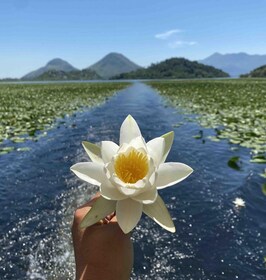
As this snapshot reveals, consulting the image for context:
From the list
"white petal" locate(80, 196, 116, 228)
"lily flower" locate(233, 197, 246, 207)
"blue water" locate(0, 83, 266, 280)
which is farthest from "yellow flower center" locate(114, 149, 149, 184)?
"lily flower" locate(233, 197, 246, 207)

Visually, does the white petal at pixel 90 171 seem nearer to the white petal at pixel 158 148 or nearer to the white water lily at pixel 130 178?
the white water lily at pixel 130 178

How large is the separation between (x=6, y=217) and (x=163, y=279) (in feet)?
10.4

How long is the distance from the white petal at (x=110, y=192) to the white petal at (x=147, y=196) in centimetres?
5

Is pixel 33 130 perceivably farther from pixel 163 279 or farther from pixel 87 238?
pixel 87 238

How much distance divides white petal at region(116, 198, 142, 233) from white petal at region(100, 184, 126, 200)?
25mm

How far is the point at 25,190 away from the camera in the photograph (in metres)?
7.21

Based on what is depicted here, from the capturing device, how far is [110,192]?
125 cm

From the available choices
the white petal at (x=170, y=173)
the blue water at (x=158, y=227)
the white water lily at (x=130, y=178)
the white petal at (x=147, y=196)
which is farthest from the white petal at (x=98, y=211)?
the blue water at (x=158, y=227)

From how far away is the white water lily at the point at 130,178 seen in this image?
1.24m

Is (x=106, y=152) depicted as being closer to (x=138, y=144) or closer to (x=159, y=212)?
(x=138, y=144)

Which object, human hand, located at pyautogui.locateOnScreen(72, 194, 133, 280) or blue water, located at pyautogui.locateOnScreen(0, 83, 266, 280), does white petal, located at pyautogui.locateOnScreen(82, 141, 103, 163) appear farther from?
blue water, located at pyautogui.locateOnScreen(0, 83, 266, 280)

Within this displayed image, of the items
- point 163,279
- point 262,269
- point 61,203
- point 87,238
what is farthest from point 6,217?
point 87,238

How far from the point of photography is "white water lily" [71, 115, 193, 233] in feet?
4.06

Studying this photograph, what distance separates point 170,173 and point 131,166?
16cm
